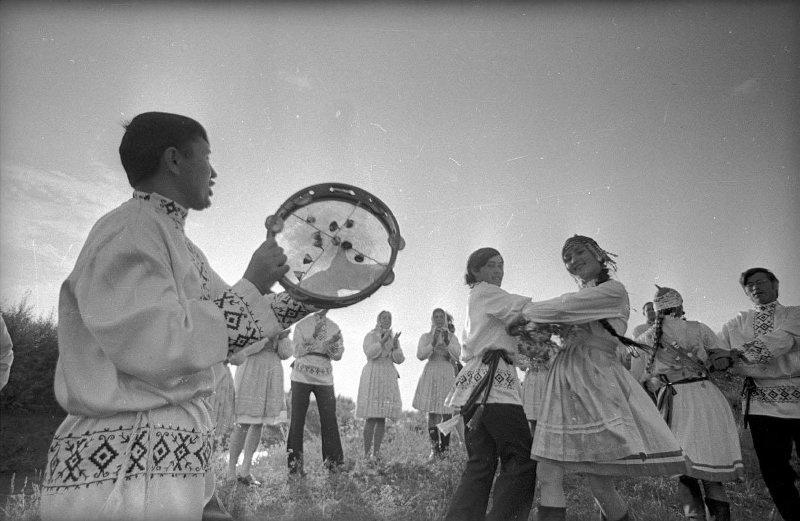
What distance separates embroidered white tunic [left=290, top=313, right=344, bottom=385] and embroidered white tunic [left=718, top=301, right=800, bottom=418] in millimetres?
4872

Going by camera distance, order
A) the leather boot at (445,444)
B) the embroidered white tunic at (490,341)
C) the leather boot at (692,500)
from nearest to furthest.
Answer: the embroidered white tunic at (490,341), the leather boot at (692,500), the leather boot at (445,444)

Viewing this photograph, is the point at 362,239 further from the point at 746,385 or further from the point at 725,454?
the point at 746,385

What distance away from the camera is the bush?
36.3 feet

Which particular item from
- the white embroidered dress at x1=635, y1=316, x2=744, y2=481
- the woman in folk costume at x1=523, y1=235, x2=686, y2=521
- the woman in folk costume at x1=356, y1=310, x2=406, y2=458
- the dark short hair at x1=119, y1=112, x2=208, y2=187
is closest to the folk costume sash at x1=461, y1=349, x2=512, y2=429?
the woman in folk costume at x1=523, y1=235, x2=686, y2=521

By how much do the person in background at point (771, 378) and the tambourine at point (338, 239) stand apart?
5020 millimetres

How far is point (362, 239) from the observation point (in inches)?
95.7

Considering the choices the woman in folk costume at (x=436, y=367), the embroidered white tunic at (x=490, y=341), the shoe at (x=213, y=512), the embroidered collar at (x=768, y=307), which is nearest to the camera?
the shoe at (x=213, y=512)

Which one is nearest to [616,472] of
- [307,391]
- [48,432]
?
[307,391]

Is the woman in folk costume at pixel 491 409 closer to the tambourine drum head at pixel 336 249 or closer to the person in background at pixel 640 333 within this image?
the person in background at pixel 640 333

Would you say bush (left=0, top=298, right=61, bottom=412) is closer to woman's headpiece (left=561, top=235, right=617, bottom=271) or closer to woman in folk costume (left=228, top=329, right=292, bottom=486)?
woman in folk costume (left=228, top=329, right=292, bottom=486)

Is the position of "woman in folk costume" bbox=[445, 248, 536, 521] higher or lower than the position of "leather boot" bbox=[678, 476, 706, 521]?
higher

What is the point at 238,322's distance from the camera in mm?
1851

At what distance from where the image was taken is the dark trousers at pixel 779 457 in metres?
5.24

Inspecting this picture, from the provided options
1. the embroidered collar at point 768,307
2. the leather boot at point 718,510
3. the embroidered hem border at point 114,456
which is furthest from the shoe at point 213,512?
the embroidered collar at point 768,307
